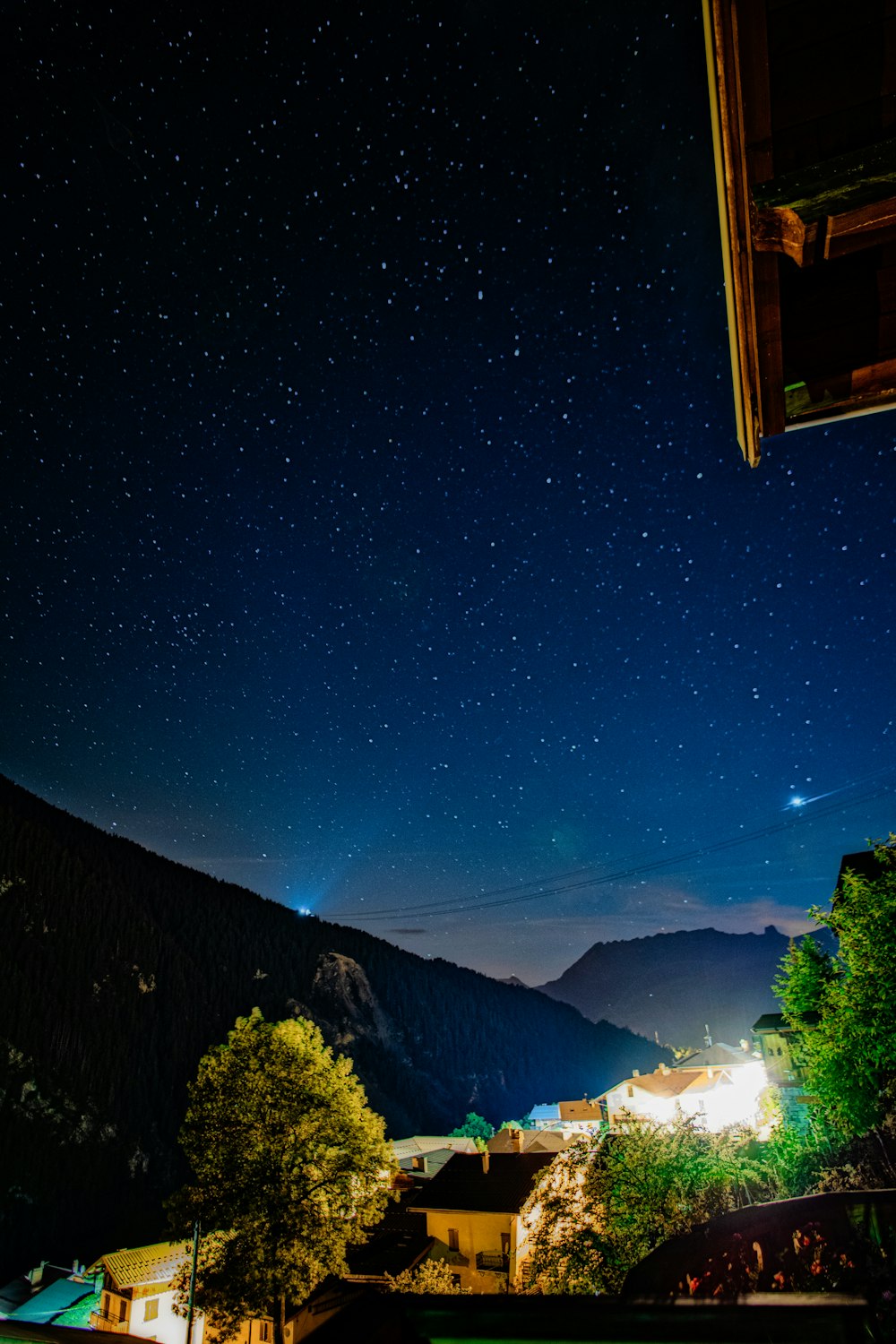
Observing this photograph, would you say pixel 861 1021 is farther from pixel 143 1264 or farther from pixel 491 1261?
pixel 143 1264

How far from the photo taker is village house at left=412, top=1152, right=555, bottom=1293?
32.0 metres

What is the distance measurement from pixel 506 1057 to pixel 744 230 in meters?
169

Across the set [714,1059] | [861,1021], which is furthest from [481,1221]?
[714,1059]

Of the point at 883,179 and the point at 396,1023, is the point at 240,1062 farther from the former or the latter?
the point at 396,1023

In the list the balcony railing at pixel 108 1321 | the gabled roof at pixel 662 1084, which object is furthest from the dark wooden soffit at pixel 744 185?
the gabled roof at pixel 662 1084

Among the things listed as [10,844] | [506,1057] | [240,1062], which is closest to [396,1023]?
[506,1057]

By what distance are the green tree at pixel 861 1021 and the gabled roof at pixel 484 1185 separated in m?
19.0

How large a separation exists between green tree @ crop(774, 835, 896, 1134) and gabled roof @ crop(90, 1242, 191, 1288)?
32995 mm

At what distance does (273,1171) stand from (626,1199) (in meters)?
11.8

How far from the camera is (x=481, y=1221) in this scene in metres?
33.5

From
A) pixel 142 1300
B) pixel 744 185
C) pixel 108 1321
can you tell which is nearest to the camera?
pixel 744 185

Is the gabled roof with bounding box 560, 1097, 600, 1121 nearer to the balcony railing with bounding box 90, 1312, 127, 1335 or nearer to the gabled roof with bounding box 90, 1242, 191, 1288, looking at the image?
the gabled roof with bounding box 90, 1242, 191, 1288

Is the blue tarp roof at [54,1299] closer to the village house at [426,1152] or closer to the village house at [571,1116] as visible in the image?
the village house at [426,1152]

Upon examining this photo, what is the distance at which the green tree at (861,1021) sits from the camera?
59.6ft
